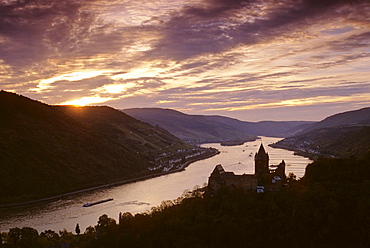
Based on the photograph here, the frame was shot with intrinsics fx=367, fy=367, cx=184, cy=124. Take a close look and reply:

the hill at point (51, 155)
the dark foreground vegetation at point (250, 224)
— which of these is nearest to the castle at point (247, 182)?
the dark foreground vegetation at point (250, 224)

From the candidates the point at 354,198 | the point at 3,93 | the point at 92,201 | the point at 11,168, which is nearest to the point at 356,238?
the point at 354,198

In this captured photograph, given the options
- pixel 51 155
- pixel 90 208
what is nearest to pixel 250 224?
pixel 90 208

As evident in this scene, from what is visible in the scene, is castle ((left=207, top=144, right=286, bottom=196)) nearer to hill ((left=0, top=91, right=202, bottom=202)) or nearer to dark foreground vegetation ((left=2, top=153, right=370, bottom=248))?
dark foreground vegetation ((left=2, top=153, right=370, bottom=248))

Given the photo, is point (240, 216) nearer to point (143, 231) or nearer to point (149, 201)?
point (143, 231)

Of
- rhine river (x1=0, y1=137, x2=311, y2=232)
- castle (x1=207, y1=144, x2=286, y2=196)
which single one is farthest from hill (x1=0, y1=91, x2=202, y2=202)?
castle (x1=207, y1=144, x2=286, y2=196)

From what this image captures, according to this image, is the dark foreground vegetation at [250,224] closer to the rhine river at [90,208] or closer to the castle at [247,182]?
the castle at [247,182]
